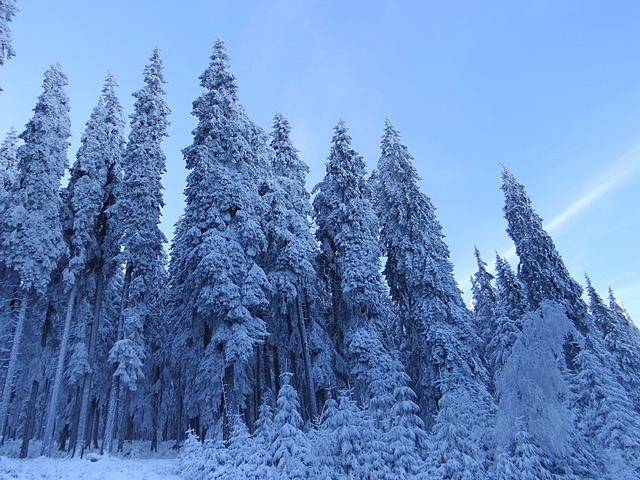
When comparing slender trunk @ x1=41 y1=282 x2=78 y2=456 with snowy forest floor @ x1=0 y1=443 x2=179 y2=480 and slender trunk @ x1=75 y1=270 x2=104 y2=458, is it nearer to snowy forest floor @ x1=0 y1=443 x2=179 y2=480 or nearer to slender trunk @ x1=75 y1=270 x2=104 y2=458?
slender trunk @ x1=75 y1=270 x2=104 y2=458

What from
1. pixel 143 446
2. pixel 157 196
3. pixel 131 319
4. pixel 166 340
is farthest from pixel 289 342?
pixel 143 446

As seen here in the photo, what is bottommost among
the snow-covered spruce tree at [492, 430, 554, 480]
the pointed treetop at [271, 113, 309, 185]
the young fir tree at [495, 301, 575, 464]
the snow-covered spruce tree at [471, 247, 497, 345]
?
the snow-covered spruce tree at [492, 430, 554, 480]

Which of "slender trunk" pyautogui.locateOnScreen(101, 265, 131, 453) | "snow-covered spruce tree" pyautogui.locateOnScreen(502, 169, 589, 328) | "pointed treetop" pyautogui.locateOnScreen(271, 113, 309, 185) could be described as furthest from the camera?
"snow-covered spruce tree" pyautogui.locateOnScreen(502, 169, 589, 328)

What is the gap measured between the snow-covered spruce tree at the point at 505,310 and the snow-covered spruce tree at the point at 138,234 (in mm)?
25048

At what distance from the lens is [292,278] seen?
24031 mm

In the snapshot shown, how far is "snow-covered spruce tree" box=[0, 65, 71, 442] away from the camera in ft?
73.6

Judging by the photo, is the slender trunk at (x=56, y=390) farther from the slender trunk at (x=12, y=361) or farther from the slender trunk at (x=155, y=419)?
the slender trunk at (x=155, y=419)

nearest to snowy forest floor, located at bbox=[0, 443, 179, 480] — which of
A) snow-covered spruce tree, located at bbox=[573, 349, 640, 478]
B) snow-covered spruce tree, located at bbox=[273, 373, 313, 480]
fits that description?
snow-covered spruce tree, located at bbox=[273, 373, 313, 480]

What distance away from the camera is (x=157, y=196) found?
2520 centimetres

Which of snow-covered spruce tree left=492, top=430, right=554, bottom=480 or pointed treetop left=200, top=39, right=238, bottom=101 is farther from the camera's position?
pointed treetop left=200, top=39, right=238, bottom=101

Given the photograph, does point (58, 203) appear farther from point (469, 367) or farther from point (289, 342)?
point (469, 367)

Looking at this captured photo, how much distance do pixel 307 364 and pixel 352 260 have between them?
617 centimetres

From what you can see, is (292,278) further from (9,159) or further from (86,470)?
(9,159)

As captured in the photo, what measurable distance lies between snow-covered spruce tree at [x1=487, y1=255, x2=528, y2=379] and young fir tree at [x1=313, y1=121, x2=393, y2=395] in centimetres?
1220
